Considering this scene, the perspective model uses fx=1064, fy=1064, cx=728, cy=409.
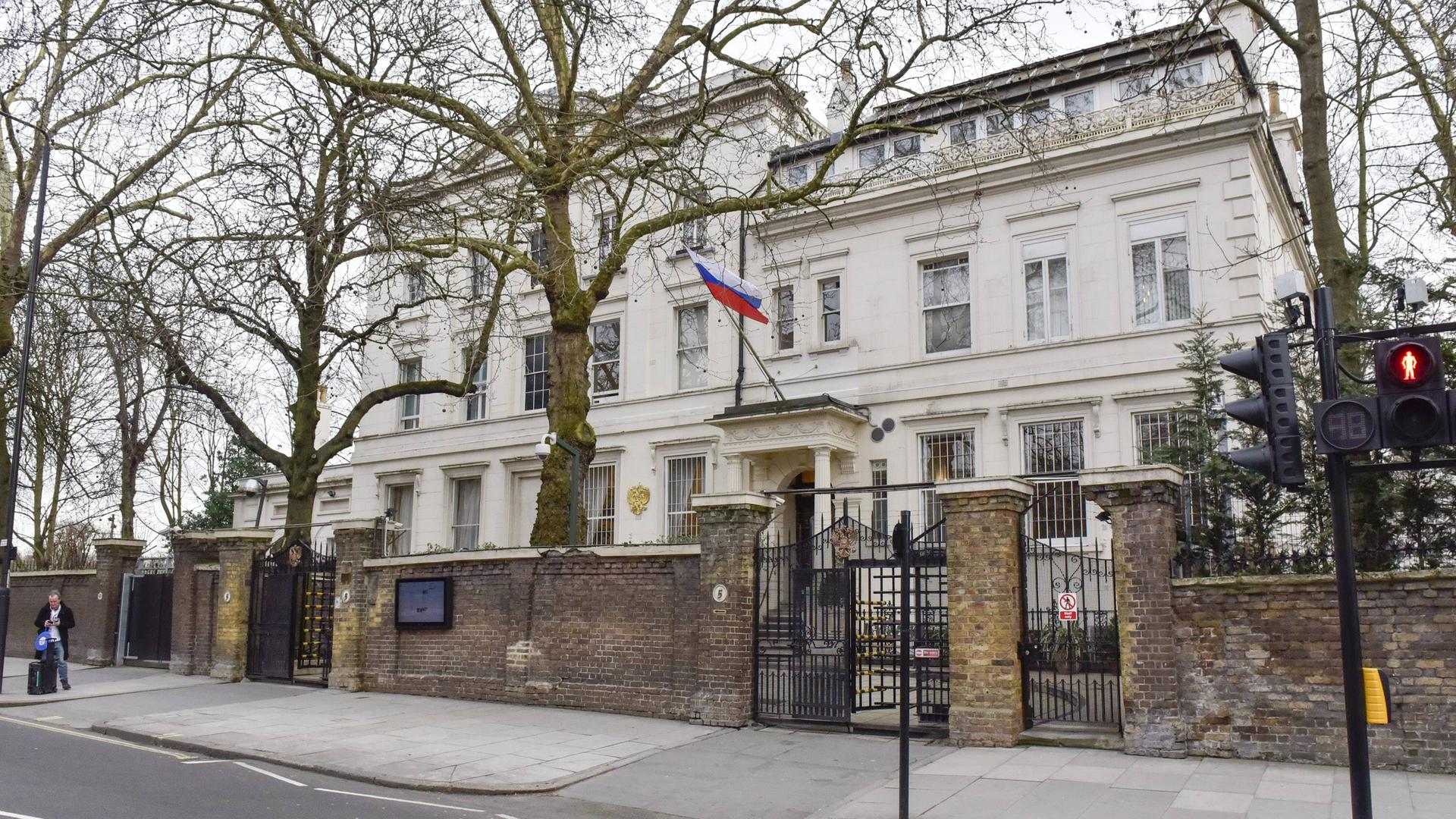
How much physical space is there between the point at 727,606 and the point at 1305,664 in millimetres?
6591

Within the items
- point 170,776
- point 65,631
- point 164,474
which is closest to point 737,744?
point 170,776

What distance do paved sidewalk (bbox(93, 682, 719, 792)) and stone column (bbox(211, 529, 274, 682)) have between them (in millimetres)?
3515

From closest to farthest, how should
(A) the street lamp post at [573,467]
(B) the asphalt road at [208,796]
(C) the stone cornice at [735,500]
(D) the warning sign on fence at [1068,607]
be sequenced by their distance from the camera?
(B) the asphalt road at [208,796] → (D) the warning sign on fence at [1068,607] → (C) the stone cornice at [735,500] → (A) the street lamp post at [573,467]

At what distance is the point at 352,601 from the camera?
59.4 ft

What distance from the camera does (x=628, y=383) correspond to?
91.9ft

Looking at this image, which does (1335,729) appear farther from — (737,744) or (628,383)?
(628,383)

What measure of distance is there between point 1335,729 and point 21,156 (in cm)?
2483

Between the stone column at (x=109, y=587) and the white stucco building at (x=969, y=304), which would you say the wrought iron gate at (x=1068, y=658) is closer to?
the white stucco building at (x=969, y=304)

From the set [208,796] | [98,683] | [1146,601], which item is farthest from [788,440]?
[208,796]

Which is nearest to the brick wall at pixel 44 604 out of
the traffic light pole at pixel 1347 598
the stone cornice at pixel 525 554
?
the stone cornice at pixel 525 554

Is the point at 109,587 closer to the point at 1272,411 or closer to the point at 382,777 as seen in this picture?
the point at 382,777

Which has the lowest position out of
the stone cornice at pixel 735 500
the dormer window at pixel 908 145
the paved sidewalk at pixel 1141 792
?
the paved sidewalk at pixel 1141 792

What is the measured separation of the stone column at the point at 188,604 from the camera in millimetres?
20984

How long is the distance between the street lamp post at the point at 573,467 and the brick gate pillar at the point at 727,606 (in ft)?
8.54
